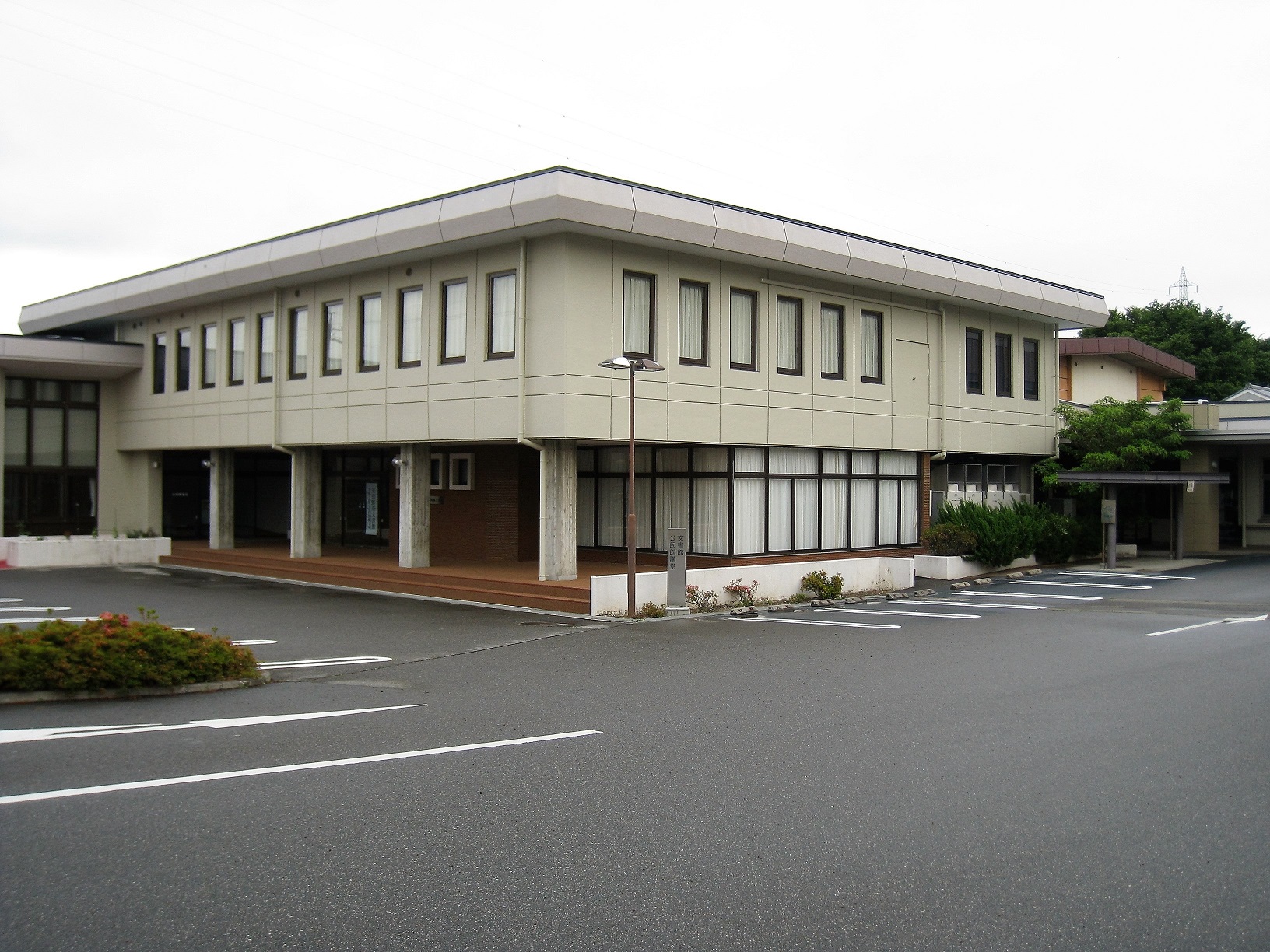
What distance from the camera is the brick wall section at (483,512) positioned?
80.8 ft

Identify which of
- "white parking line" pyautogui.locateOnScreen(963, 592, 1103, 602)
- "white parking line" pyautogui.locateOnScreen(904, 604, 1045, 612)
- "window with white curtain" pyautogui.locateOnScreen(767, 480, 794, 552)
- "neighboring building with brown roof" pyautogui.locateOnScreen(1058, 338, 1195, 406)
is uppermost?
"neighboring building with brown roof" pyautogui.locateOnScreen(1058, 338, 1195, 406)

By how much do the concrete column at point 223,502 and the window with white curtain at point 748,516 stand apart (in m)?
15.2

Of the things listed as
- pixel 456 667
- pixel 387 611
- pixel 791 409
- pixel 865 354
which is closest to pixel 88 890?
pixel 456 667

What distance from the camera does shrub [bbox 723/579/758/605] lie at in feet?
65.0

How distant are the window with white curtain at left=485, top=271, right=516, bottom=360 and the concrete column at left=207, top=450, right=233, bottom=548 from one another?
1229 cm

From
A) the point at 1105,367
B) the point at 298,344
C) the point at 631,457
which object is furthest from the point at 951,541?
the point at 298,344

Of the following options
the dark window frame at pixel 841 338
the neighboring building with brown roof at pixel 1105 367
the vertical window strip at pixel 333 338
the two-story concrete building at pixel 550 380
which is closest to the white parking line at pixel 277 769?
the two-story concrete building at pixel 550 380

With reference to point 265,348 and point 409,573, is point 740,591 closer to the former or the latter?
point 409,573

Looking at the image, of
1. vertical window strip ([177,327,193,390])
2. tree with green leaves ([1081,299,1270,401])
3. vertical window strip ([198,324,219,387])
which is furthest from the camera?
tree with green leaves ([1081,299,1270,401])

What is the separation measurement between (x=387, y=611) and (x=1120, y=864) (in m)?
→ 14.9

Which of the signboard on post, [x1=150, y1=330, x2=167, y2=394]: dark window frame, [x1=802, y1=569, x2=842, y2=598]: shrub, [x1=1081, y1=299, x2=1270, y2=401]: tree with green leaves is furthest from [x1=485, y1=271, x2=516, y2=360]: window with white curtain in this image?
[x1=1081, y1=299, x2=1270, y2=401]: tree with green leaves

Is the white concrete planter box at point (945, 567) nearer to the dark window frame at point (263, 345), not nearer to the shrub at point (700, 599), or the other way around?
→ the shrub at point (700, 599)

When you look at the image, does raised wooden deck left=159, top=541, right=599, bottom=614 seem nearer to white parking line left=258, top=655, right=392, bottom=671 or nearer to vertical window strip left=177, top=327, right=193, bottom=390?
vertical window strip left=177, top=327, right=193, bottom=390

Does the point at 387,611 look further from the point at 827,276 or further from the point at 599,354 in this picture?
the point at 827,276
